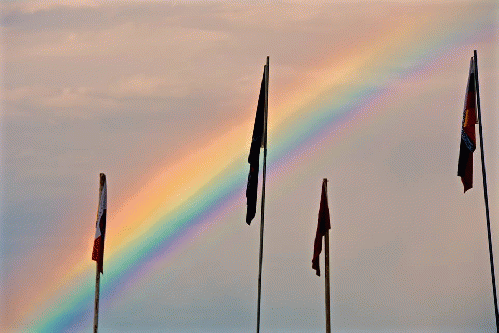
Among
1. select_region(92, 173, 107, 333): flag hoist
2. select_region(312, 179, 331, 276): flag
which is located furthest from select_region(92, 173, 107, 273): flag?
select_region(312, 179, 331, 276): flag

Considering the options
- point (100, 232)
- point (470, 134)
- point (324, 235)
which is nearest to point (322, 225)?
point (324, 235)

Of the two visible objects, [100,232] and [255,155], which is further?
[255,155]

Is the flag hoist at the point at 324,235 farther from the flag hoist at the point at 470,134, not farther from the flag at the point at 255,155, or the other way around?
the flag hoist at the point at 470,134

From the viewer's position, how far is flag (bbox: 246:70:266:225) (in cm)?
3978

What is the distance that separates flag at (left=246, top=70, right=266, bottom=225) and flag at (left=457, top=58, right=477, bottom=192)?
7302 millimetres

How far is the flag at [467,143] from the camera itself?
126ft

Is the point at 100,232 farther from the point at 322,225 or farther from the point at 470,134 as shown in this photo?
the point at 470,134

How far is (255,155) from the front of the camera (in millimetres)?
40188

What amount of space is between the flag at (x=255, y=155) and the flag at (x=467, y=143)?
7302mm

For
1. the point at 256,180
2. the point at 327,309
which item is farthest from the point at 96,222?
the point at 327,309

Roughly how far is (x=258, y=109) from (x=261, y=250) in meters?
5.26

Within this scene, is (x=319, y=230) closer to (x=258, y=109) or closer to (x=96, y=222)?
(x=258, y=109)

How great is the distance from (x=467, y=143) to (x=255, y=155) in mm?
7676

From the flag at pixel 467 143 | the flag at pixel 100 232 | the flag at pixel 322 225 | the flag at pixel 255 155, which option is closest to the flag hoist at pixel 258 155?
the flag at pixel 255 155
